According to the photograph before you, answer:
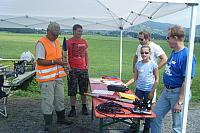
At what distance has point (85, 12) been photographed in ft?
22.2

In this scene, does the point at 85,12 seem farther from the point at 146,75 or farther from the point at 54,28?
Result: the point at 146,75

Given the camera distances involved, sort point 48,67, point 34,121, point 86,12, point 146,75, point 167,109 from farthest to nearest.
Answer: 1. point 86,12
2. point 34,121
3. point 48,67
4. point 146,75
5. point 167,109

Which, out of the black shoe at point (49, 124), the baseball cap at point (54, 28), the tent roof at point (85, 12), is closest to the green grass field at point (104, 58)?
the tent roof at point (85, 12)

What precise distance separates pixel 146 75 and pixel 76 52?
1.63 metres

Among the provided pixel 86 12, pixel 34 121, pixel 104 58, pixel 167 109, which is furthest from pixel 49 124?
pixel 104 58

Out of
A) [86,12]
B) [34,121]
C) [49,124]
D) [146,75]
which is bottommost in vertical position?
[34,121]

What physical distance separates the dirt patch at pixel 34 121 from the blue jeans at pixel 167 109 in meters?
1.57

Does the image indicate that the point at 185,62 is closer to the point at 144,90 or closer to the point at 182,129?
the point at 182,129

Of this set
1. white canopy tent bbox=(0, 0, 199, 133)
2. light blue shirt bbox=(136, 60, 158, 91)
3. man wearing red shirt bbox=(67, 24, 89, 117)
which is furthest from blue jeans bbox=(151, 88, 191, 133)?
man wearing red shirt bbox=(67, 24, 89, 117)

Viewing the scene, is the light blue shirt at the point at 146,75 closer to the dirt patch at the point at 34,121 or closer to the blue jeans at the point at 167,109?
the blue jeans at the point at 167,109

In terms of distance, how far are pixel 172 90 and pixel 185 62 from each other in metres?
0.37

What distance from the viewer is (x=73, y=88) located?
5.56m

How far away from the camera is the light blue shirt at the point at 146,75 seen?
4.32m

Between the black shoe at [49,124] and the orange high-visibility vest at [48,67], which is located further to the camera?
the black shoe at [49,124]
